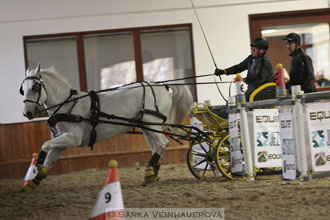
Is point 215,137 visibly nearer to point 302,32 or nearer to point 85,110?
point 85,110

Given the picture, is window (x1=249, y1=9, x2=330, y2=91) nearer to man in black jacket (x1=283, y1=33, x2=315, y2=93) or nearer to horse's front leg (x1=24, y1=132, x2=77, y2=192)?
man in black jacket (x1=283, y1=33, x2=315, y2=93)

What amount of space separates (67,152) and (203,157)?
403 cm

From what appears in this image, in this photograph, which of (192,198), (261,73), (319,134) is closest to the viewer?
(192,198)

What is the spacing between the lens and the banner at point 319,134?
6.62m

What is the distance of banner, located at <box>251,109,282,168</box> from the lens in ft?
23.9

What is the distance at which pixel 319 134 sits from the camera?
21.9 ft

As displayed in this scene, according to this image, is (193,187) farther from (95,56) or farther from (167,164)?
(95,56)

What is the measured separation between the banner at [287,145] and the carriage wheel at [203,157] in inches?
57.1

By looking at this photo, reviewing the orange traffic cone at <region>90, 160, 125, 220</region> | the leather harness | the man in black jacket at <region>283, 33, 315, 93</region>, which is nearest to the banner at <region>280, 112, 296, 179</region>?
the man in black jacket at <region>283, 33, 315, 93</region>

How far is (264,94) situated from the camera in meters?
7.62


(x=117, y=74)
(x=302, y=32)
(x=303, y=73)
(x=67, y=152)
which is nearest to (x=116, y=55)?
(x=117, y=74)

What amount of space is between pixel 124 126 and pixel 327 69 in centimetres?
613

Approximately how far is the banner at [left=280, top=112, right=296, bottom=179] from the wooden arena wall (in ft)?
16.5

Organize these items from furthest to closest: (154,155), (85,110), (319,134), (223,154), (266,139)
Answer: (154,155)
(85,110)
(223,154)
(266,139)
(319,134)
